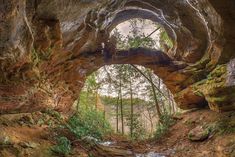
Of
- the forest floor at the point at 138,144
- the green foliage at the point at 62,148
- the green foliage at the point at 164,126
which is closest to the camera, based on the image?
the forest floor at the point at 138,144

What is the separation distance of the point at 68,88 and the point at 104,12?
447 centimetres

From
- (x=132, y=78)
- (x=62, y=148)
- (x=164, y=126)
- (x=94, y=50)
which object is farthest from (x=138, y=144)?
(x=132, y=78)

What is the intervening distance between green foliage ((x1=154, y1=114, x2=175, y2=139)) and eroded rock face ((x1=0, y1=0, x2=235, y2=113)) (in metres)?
1.13

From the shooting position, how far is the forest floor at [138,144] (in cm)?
655

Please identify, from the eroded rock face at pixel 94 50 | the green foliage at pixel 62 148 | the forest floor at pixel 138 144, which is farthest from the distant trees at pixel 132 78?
the green foliage at pixel 62 148

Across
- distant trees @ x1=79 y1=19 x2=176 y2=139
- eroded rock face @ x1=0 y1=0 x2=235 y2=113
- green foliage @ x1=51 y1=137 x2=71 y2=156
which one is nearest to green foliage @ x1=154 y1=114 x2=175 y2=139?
distant trees @ x1=79 y1=19 x2=176 y2=139

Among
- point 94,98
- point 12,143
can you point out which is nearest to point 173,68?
point 12,143

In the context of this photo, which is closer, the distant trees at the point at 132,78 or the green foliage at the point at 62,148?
the green foliage at the point at 62,148

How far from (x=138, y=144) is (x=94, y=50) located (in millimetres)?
5157

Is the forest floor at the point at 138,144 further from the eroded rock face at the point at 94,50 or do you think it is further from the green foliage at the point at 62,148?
the eroded rock face at the point at 94,50

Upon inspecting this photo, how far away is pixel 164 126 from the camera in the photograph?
40.6 ft

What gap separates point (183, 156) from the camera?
8039 mm

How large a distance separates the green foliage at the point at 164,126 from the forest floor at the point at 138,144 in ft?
1.75

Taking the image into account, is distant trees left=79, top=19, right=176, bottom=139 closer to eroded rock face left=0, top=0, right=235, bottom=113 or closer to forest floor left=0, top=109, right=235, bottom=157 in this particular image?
eroded rock face left=0, top=0, right=235, bottom=113
